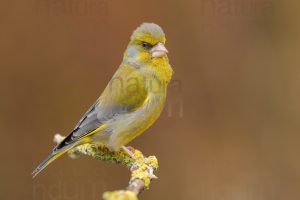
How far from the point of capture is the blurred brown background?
687cm

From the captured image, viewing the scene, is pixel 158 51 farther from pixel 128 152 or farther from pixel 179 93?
pixel 179 93

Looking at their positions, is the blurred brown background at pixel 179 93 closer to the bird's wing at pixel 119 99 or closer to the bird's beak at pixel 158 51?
the bird's wing at pixel 119 99

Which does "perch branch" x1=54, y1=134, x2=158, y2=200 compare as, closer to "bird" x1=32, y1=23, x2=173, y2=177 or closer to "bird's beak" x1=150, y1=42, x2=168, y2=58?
"bird" x1=32, y1=23, x2=173, y2=177

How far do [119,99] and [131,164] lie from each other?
23.8 inches

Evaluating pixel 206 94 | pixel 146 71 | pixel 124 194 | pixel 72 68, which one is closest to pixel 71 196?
pixel 72 68

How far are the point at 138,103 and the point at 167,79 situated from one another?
0.31 metres

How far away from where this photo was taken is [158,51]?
15.9 feet

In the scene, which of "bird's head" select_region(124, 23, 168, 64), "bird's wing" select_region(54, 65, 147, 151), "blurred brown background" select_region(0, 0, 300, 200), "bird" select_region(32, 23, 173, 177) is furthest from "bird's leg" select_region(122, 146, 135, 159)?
"blurred brown background" select_region(0, 0, 300, 200)

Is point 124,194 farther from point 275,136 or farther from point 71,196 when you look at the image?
point 275,136

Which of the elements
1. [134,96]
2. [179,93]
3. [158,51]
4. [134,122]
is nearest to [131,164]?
[134,122]

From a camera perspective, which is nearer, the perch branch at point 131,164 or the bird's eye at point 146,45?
the perch branch at point 131,164

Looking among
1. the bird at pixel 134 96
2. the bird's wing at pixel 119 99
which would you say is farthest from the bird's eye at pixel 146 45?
the bird's wing at pixel 119 99

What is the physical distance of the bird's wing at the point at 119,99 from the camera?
4980 mm

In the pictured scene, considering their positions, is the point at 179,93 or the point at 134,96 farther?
the point at 179,93
